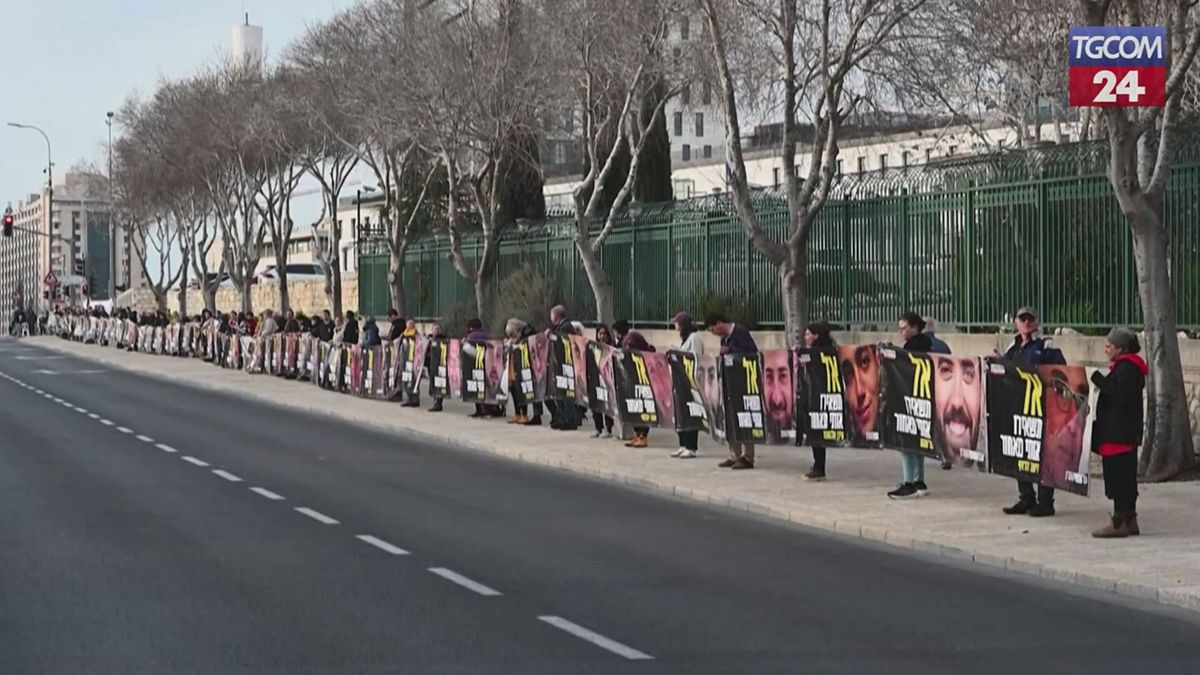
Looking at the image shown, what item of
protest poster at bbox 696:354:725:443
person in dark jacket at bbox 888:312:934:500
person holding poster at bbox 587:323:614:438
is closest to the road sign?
person in dark jacket at bbox 888:312:934:500

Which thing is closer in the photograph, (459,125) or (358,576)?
(358,576)

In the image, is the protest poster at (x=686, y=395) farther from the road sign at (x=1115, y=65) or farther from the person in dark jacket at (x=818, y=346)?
the road sign at (x=1115, y=65)

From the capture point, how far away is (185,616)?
1153 cm

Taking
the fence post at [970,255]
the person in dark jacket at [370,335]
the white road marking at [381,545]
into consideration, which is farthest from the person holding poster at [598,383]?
the person in dark jacket at [370,335]

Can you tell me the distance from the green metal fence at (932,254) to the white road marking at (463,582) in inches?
461

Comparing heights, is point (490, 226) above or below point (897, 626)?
above

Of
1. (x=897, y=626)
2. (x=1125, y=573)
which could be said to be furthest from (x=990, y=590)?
(x=897, y=626)

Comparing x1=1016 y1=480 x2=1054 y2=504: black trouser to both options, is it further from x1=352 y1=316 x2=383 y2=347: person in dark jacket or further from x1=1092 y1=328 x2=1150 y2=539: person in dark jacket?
x1=352 y1=316 x2=383 y2=347: person in dark jacket

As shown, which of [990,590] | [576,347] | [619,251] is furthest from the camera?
[619,251]

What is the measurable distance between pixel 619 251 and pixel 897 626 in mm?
28447

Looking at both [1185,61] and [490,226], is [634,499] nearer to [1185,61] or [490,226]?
[1185,61]

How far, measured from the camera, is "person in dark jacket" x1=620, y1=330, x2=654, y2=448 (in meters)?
25.7

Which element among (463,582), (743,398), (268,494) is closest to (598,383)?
(743,398)

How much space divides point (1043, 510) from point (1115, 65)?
14.0 feet
